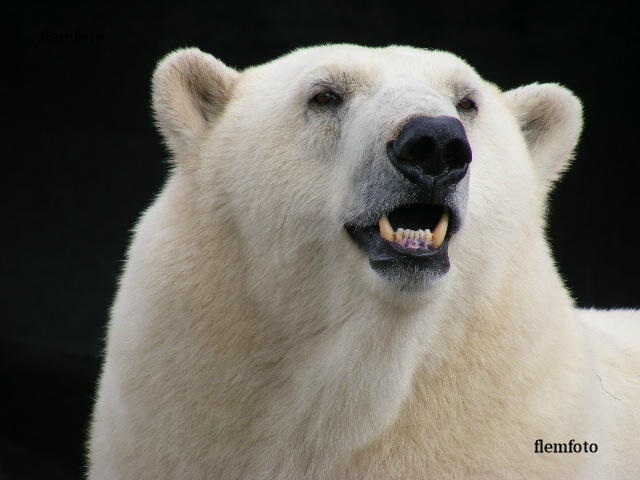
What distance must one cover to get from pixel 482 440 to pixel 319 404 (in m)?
0.55

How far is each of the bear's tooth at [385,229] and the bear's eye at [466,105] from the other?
65 cm

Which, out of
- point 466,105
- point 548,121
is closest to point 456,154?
point 466,105

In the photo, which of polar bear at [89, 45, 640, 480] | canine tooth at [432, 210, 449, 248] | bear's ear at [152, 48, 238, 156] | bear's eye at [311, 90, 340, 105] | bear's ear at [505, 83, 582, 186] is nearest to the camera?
canine tooth at [432, 210, 449, 248]

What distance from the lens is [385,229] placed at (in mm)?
3184

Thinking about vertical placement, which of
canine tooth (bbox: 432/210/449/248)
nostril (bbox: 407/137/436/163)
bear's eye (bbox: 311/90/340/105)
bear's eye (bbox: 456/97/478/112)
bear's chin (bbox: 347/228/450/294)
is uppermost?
bear's eye (bbox: 456/97/478/112)

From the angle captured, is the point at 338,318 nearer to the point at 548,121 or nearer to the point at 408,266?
the point at 408,266

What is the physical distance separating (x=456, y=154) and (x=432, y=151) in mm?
78

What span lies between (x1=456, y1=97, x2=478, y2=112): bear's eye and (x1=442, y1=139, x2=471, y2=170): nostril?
0.55 metres

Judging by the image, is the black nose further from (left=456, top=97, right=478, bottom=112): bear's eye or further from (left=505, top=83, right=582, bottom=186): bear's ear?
(left=505, top=83, right=582, bottom=186): bear's ear

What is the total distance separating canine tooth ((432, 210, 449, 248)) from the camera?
3168 mm

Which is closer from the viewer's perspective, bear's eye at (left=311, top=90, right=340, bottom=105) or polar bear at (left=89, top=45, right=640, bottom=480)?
polar bear at (left=89, top=45, right=640, bottom=480)

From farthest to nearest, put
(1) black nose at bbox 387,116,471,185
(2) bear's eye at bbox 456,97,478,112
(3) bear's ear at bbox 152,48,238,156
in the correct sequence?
(3) bear's ear at bbox 152,48,238,156
(2) bear's eye at bbox 456,97,478,112
(1) black nose at bbox 387,116,471,185

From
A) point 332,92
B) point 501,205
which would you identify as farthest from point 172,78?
point 501,205

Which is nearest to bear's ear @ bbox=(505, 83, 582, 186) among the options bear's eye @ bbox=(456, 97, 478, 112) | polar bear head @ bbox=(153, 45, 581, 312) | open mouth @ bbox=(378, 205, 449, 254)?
polar bear head @ bbox=(153, 45, 581, 312)
